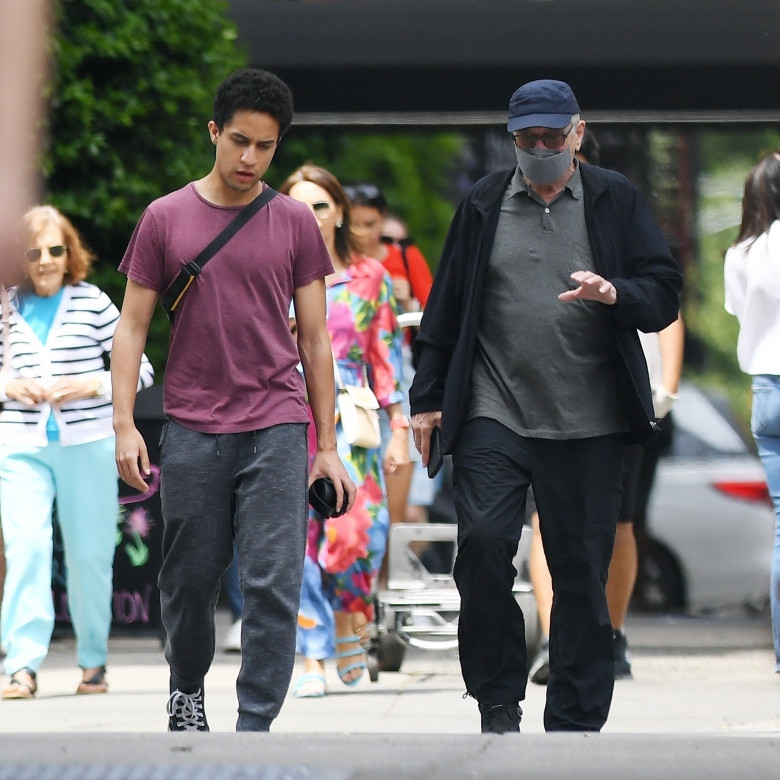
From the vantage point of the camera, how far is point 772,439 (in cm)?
732

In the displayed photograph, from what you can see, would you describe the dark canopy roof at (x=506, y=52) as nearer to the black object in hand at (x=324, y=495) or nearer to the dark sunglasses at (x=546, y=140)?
the dark sunglasses at (x=546, y=140)

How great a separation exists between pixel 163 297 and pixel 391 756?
199cm

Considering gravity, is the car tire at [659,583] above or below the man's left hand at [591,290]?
below

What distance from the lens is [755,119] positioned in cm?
969

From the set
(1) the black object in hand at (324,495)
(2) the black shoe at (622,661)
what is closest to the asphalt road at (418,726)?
(2) the black shoe at (622,661)

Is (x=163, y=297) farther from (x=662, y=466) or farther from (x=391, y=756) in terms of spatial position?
(x=662, y=466)

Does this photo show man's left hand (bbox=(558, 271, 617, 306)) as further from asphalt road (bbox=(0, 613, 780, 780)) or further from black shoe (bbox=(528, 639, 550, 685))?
black shoe (bbox=(528, 639, 550, 685))

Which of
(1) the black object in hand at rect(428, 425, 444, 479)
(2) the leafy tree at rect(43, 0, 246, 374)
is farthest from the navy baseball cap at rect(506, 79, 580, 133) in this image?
(2) the leafy tree at rect(43, 0, 246, 374)

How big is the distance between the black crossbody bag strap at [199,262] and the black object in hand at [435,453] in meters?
0.82

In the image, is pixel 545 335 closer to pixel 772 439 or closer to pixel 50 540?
pixel 772 439

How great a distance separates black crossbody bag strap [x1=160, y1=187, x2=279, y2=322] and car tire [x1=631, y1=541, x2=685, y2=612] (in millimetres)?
5808

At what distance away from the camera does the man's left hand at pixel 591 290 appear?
503 cm

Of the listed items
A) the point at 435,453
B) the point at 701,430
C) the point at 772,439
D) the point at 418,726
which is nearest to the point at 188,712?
the point at 435,453

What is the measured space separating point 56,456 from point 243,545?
2376mm
